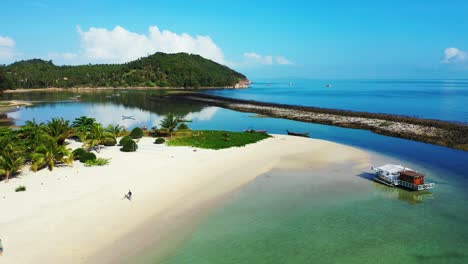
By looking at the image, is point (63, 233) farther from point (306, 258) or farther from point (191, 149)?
point (191, 149)

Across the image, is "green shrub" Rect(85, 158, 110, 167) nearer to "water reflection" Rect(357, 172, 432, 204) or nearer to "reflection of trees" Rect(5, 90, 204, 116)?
"water reflection" Rect(357, 172, 432, 204)

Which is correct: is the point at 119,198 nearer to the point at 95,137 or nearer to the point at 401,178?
the point at 95,137

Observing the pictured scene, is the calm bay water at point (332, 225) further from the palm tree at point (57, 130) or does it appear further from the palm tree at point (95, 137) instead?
the palm tree at point (57, 130)

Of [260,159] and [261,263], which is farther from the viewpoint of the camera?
[260,159]

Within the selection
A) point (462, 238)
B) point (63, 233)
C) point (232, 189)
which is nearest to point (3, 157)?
point (63, 233)

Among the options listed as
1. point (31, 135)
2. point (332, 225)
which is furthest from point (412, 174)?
point (31, 135)

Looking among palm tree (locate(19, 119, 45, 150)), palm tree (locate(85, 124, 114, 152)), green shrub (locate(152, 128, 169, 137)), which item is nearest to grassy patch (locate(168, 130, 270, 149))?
green shrub (locate(152, 128, 169, 137))

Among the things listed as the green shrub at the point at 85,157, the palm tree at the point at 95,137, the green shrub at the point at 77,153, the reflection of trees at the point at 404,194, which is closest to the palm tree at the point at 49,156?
the green shrub at the point at 77,153
